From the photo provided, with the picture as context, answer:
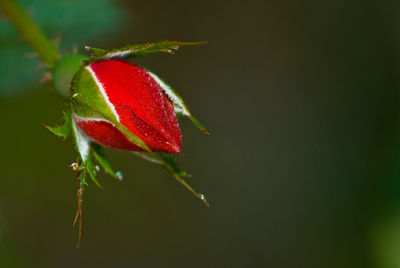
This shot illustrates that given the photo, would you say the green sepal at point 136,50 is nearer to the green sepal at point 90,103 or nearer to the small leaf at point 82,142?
the green sepal at point 90,103

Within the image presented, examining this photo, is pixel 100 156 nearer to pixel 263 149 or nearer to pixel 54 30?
pixel 54 30

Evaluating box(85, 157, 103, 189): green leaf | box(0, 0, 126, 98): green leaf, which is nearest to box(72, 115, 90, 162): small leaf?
box(85, 157, 103, 189): green leaf

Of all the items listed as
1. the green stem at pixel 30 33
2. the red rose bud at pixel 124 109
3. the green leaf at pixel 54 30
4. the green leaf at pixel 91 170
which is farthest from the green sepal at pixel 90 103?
the green leaf at pixel 54 30

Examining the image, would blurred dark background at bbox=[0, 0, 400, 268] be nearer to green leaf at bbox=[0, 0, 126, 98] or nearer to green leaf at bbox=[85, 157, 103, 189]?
green leaf at bbox=[0, 0, 126, 98]

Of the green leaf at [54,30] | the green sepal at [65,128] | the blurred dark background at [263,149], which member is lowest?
the blurred dark background at [263,149]

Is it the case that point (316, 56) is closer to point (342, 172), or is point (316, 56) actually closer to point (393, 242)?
point (342, 172)

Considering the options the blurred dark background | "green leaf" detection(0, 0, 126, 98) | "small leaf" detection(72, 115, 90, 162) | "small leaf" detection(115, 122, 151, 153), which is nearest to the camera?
"small leaf" detection(115, 122, 151, 153)

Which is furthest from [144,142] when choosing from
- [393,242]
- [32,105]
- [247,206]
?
[247,206]
